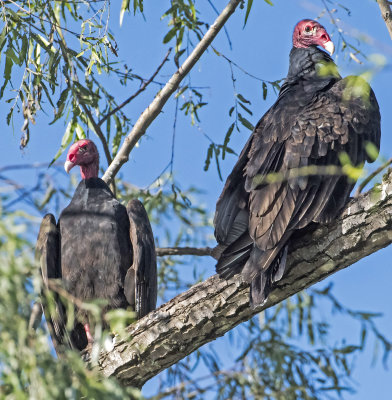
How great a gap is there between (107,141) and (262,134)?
1.52 m

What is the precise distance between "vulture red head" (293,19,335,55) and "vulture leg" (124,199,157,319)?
161 centimetres

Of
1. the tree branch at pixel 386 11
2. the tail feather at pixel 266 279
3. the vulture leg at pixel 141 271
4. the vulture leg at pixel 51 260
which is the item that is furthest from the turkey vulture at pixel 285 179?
the vulture leg at pixel 51 260

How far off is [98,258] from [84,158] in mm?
865

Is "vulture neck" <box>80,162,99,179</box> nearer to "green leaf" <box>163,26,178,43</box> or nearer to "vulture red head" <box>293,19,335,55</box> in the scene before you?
"green leaf" <box>163,26,178,43</box>

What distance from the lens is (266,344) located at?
6316mm

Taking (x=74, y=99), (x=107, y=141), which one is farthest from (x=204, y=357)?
(x=74, y=99)

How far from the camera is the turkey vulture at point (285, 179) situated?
3656 mm

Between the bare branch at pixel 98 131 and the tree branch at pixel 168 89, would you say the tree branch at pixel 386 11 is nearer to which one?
the tree branch at pixel 168 89

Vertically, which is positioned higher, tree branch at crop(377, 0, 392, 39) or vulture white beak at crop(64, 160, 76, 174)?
vulture white beak at crop(64, 160, 76, 174)

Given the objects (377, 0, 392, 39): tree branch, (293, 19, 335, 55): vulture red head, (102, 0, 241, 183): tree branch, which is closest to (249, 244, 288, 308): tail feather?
(377, 0, 392, 39): tree branch

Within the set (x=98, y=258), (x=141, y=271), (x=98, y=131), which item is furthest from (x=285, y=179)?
(x=98, y=131)

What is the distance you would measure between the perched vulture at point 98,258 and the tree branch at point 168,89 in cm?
33

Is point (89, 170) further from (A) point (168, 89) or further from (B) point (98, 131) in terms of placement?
(A) point (168, 89)

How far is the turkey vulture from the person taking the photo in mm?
3656
